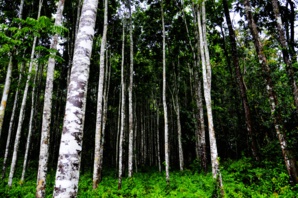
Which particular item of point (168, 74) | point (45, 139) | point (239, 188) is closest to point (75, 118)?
point (45, 139)

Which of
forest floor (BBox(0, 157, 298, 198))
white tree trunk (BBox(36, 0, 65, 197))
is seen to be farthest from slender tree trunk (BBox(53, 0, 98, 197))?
forest floor (BBox(0, 157, 298, 198))

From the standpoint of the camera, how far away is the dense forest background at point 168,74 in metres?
7.90

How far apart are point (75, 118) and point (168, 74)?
18.3m

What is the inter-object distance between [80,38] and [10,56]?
5.48m

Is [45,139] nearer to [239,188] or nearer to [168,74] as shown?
[239,188]

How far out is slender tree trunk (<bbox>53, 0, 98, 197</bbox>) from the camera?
104 inches

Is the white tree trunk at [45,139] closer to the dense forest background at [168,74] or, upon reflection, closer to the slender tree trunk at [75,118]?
the dense forest background at [168,74]

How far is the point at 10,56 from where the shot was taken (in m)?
→ 7.39

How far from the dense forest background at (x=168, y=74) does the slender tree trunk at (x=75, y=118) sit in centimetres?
7

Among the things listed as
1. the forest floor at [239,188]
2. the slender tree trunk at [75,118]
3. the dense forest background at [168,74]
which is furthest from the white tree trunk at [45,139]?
the slender tree trunk at [75,118]

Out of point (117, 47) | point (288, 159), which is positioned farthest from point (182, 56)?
point (288, 159)

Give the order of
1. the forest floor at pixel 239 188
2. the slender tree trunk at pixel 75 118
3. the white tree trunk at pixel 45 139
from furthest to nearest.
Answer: the forest floor at pixel 239 188 → the white tree trunk at pixel 45 139 → the slender tree trunk at pixel 75 118

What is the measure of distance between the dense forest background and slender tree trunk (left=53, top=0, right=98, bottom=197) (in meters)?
0.07

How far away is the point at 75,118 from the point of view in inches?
117
